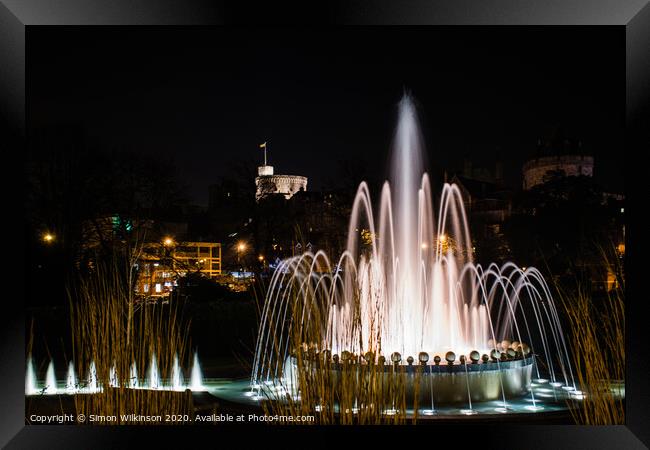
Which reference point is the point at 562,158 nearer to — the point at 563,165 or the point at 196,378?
the point at 563,165

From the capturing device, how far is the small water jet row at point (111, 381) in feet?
13.6

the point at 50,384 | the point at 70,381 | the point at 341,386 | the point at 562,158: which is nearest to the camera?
the point at 341,386

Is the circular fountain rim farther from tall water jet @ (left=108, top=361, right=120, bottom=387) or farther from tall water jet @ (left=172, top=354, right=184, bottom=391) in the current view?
tall water jet @ (left=108, top=361, right=120, bottom=387)

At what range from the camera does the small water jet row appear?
4137 mm

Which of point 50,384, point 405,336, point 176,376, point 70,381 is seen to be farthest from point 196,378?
point 405,336

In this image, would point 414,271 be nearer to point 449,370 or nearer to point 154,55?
point 449,370

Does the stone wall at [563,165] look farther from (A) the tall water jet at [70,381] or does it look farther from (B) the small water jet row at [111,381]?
(A) the tall water jet at [70,381]

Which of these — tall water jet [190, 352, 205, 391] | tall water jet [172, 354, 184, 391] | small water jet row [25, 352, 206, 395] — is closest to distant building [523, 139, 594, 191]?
tall water jet [190, 352, 205, 391]

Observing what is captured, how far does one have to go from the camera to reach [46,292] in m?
10.8
